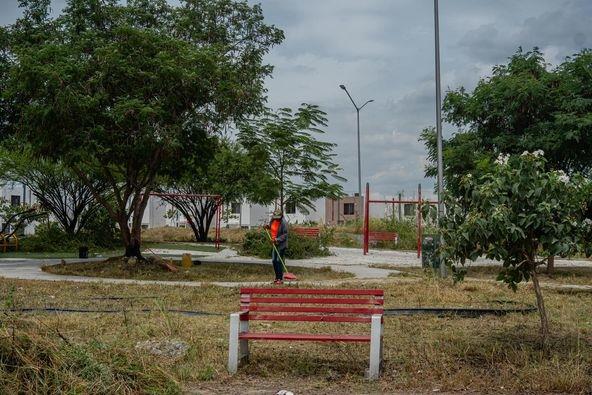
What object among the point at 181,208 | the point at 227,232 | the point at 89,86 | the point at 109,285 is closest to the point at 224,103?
the point at 89,86

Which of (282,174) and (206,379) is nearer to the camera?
(206,379)

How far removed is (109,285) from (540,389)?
1120 cm

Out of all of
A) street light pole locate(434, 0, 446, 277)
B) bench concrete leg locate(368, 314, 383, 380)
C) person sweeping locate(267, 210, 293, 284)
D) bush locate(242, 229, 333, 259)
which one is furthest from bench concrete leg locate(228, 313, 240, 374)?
bush locate(242, 229, 333, 259)

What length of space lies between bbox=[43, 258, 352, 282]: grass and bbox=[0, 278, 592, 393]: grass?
641cm

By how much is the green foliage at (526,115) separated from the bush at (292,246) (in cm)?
851

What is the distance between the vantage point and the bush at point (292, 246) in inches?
1119

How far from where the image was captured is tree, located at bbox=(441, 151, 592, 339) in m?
7.89

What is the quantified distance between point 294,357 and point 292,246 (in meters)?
20.2

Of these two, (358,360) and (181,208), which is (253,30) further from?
(358,360)

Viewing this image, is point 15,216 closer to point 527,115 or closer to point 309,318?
point 527,115

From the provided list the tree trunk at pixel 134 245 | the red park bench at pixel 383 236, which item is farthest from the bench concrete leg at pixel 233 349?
the red park bench at pixel 383 236

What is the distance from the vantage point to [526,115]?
20.8m

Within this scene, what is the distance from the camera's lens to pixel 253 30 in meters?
26.9

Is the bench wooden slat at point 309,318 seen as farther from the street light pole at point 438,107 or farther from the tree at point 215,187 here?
the tree at point 215,187
